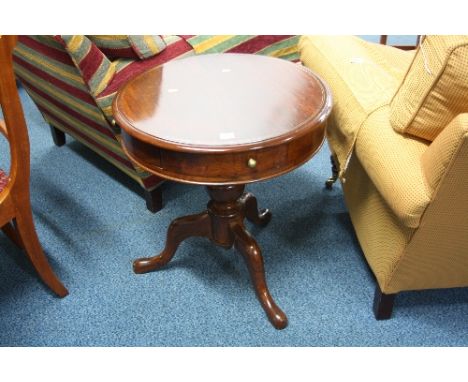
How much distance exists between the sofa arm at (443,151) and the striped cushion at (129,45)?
95 centimetres

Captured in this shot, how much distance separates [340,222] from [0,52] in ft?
4.06

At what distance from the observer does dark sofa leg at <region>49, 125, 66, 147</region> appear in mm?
2105

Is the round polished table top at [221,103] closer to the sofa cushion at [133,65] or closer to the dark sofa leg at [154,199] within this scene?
the sofa cushion at [133,65]

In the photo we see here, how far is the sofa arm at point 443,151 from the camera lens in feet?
2.49

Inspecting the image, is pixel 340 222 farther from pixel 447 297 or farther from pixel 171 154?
pixel 171 154

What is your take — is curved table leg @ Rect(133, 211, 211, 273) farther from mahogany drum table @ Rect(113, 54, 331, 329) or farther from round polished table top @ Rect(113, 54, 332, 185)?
round polished table top @ Rect(113, 54, 332, 185)

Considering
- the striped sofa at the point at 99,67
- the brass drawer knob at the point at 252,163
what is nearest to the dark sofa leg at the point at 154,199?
the striped sofa at the point at 99,67

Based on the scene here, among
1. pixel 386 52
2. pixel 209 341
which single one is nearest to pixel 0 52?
pixel 209 341

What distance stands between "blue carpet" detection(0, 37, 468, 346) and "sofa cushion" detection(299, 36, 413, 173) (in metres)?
0.42

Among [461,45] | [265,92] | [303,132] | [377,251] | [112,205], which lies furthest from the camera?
[112,205]

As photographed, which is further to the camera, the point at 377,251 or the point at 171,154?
the point at 377,251

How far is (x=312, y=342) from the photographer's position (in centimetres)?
117

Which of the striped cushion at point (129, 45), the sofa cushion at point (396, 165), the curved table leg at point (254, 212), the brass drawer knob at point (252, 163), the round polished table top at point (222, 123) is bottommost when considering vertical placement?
the curved table leg at point (254, 212)

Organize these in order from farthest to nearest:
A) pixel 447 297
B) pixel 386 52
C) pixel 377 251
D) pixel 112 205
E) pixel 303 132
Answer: pixel 112 205 → pixel 386 52 → pixel 447 297 → pixel 377 251 → pixel 303 132
